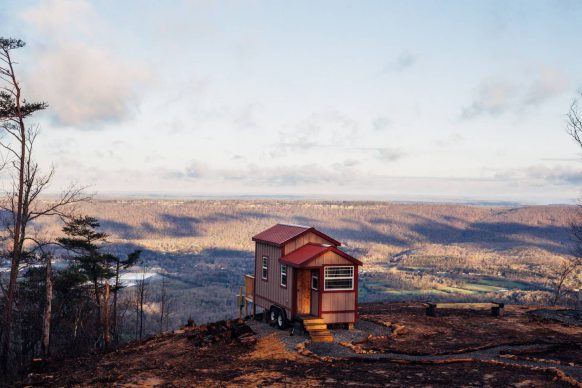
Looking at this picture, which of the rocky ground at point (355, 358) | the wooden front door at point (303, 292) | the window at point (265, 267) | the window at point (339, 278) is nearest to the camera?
the rocky ground at point (355, 358)

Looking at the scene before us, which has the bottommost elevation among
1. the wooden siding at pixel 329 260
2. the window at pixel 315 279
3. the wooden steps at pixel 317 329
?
the wooden steps at pixel 317 329

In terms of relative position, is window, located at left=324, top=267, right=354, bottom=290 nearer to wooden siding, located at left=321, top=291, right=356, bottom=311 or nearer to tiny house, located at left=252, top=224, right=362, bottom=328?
tiny house, located at left=252, top=224, right=362, bottom=328

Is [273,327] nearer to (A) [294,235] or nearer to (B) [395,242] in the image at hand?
(A) [294,235]

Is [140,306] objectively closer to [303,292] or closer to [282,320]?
[282,320]

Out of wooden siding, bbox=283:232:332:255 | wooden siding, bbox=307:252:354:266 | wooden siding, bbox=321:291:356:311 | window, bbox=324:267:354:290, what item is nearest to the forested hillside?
wooden siding, bbox=283:232:332:255

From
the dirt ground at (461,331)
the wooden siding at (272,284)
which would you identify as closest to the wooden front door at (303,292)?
the wooden siding at (272,284)

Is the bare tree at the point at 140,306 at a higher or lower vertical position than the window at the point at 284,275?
lower

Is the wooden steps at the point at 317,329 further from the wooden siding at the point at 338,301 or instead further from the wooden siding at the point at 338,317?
the wooden siding at the point at 338,301
